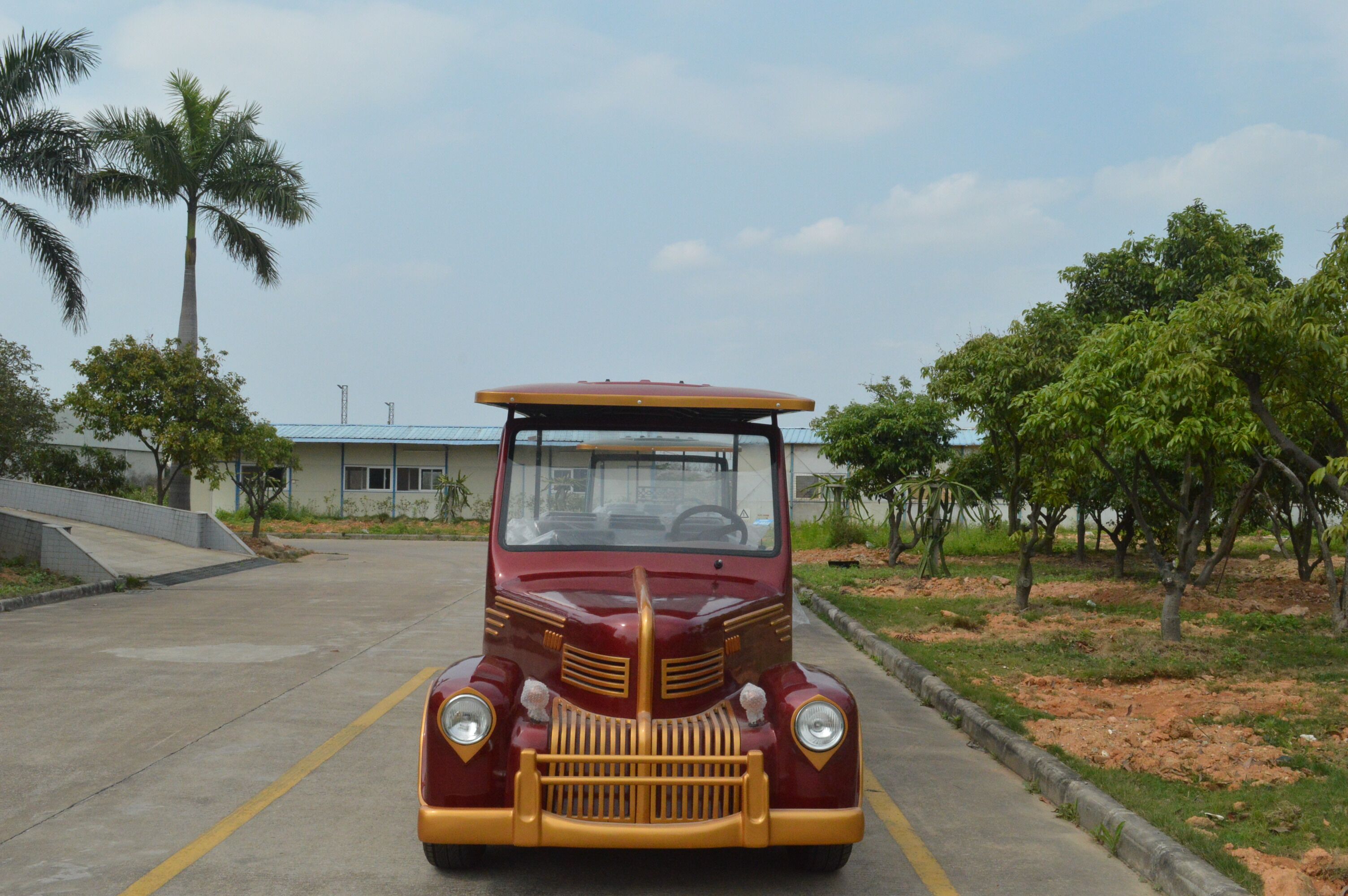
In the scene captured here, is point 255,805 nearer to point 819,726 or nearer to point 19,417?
point 819,726

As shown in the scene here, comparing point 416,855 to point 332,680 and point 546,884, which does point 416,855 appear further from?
point 332,680

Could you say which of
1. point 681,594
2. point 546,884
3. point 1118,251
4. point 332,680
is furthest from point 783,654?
point 1118,251

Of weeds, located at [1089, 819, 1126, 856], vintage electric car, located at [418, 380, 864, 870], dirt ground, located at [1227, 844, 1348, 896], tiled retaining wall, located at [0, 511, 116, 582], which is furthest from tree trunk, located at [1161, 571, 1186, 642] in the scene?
tiled retaining wall, located at [0, 511, 116, 582]

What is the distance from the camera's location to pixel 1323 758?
6582 mm

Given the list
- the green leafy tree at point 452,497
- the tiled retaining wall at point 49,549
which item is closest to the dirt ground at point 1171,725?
the tiled retaining wall at point 49,549

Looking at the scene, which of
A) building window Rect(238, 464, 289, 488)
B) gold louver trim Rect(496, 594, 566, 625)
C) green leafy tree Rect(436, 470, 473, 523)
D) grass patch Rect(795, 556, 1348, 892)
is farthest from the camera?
green leafy tree Rect(436, 470, 473, 523)

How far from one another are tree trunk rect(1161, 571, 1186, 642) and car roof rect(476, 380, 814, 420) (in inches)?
273

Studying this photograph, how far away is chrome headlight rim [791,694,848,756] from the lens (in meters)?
4.61

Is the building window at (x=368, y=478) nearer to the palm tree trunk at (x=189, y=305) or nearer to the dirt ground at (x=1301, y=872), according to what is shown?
the palm tree trunk at (x=189, y=305)

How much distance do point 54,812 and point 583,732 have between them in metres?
3.06

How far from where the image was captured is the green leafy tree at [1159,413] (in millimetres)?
8797

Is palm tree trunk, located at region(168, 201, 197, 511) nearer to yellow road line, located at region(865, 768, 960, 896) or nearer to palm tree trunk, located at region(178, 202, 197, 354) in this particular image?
palm tree trunk, located at region(178, 202, 197, 354)

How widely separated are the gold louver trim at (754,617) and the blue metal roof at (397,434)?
34.0 metres

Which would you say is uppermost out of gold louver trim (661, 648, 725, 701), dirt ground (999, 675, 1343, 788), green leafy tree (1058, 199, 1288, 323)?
green leafy tree (1058, 199, 1288, 323)
